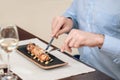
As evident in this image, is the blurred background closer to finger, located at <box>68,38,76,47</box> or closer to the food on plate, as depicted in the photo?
the food on plate

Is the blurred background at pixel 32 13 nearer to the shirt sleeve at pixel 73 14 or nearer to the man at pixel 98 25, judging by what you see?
the shirt sleeve at pixel 73 14

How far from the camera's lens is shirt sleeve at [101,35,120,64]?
1.14 m

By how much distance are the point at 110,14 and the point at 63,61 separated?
0.35m

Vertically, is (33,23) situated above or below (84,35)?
below

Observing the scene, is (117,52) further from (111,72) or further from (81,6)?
(81,6)

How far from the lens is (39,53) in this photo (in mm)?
1196

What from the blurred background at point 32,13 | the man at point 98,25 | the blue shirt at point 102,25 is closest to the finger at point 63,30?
the man at point 98,25

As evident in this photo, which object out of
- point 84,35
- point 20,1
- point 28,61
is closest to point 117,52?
point 84,35

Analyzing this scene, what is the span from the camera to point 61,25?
1371 millimetres

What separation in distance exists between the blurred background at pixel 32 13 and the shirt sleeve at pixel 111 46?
44.0 inches

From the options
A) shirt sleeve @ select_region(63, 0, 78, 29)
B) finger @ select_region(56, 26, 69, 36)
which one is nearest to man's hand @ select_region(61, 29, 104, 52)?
finger @ select_region(56, 26, 69, 36)

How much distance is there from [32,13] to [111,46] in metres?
1.15

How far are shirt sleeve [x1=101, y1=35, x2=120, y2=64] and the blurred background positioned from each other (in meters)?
1.12

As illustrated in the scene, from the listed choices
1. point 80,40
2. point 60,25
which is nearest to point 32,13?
point 60,25
